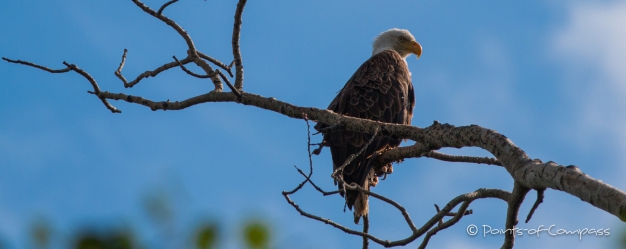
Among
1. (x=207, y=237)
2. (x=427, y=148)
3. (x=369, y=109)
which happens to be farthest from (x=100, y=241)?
(x=369, y=109)

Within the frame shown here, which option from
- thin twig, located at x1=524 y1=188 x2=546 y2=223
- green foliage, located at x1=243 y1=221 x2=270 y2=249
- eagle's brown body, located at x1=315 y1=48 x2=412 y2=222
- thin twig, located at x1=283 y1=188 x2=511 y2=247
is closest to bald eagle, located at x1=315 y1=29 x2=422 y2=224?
eagle's brown body, located at x1=315 y1=48 x2=412 y2=222

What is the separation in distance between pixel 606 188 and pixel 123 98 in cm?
366

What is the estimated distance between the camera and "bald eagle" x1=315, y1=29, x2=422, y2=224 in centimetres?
617

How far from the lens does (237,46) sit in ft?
14.4

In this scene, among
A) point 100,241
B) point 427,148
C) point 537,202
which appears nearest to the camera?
point 100,241

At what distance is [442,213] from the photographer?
3422 millimetres

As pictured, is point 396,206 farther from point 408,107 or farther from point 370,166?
point 408,107

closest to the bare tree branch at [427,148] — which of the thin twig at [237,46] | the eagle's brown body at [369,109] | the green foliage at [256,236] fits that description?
the thin twig at [237,46]

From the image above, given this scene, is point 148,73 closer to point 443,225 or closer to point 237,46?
point 237,46

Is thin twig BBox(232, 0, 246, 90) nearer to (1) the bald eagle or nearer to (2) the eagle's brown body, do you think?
(1) the bald eagle

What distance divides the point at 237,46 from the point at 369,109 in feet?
8.76

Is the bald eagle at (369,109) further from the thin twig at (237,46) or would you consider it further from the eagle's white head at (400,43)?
Result: the thin twig at (237,46)

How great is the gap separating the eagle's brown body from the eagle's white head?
125cm

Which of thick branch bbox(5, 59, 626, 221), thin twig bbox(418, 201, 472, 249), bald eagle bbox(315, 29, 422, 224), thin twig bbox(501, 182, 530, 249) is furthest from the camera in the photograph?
bald eagle bbox(315, 29, 422, 224)
